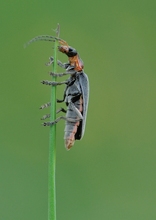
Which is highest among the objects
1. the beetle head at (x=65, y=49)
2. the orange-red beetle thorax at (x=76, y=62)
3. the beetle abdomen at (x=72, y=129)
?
the beetle head at (x=65, y=49)

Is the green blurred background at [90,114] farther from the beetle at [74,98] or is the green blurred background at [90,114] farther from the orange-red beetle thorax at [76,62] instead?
the orange-red beetle thorax at [76,62]

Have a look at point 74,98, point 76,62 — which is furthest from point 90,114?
point 74,98

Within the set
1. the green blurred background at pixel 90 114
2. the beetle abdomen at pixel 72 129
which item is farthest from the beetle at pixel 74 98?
the green blurred background at pixel 90 114

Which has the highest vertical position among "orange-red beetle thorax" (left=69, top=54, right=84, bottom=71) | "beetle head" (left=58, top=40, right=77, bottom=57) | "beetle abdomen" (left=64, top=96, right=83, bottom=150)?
"beetle head" (left=58, top=40, right=77, bottom=57)

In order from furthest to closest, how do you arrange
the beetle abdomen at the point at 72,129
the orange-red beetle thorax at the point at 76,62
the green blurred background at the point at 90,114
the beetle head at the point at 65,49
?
1. the green blurred background at the point at 90,114
2. the orange-red beetle thorax at the point at 76,62
3. the beetle head at the point at 65,49
4. the beetle abdomen at the point at 72,129

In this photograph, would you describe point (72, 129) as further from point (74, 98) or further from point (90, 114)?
point (90, 114)

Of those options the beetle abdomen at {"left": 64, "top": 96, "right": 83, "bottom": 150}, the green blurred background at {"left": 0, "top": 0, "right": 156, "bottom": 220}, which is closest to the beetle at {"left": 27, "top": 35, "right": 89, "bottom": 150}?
the beetle abdomen at {"left": 64, "top": 96, "right": 83, "bottom": 150}

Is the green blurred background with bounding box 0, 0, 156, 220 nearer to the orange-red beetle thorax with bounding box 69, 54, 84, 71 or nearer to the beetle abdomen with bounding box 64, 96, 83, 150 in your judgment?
the beetle abdomen with bounding box 64, 96, 83, 150

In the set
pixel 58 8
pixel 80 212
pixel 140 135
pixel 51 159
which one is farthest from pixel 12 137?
pixel 51 159

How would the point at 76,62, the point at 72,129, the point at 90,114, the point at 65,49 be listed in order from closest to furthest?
the point at 72,129, the point at 65,49, the point at 76,62, the point at 90,114

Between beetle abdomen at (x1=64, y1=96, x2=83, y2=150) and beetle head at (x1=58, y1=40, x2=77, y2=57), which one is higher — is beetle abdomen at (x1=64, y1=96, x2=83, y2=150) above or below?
below
